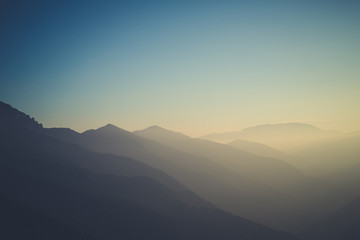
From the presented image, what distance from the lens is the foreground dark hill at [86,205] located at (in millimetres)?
51969

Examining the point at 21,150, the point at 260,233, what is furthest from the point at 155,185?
the point at 21,150

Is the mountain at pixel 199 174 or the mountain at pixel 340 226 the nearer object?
the mountain at pixel 340 226

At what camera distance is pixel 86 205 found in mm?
64750

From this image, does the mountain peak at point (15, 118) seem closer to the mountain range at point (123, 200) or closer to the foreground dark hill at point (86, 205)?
the mountain range at point (123, 200)

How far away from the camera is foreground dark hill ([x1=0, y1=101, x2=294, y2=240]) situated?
51969mm

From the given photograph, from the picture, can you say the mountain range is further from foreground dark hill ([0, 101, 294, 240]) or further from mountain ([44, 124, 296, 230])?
mountain ([44, 124, 296, 230])

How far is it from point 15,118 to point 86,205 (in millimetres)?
100473

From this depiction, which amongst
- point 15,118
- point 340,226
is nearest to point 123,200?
point 15,118

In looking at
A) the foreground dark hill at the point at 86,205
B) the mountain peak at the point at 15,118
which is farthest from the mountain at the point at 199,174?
the foreground dark hill at the point at 86,205

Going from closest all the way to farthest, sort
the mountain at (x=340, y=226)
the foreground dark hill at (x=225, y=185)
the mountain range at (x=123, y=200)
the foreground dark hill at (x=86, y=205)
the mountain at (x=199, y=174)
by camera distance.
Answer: the foreground dark hill at (x=86, y=205)
the mountain range at (x=123, y=200)
the mountain at (x=340, y=226)
the foreground dark hill at (x=225, y=185)
the mountain at (x=199, y=174)

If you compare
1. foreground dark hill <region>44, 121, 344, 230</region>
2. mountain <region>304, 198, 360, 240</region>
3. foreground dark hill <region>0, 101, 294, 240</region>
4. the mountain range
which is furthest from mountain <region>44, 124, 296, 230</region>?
foreground dark hill <region>0, 101, 294, 240</region>

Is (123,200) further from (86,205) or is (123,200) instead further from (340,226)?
(340,226)

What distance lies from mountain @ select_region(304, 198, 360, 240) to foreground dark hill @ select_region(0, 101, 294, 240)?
Answer: 40387 mm

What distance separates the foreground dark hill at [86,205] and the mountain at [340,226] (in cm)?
4039
